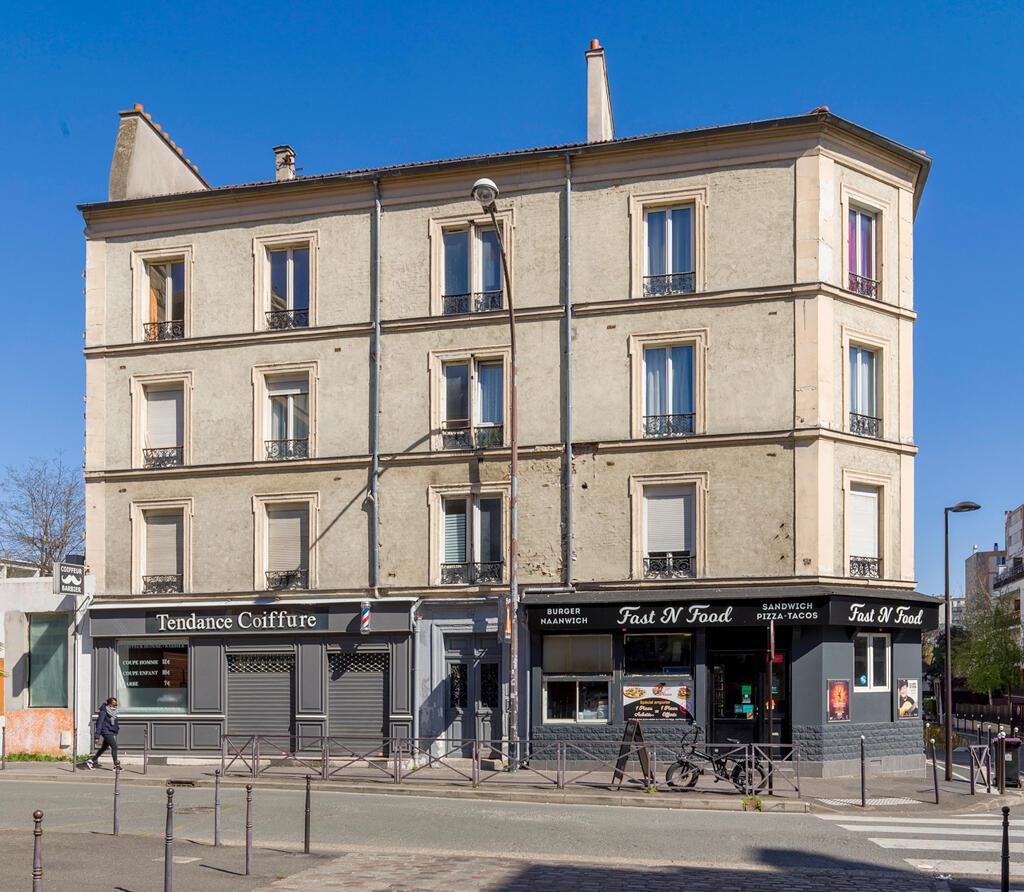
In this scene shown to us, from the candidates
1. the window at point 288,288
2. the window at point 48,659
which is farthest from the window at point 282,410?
the window at point 48,659

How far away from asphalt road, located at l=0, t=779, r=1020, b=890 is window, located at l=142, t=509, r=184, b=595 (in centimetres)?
763

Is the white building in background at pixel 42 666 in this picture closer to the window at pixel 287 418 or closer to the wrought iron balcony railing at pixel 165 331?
the window at pixel 287 418

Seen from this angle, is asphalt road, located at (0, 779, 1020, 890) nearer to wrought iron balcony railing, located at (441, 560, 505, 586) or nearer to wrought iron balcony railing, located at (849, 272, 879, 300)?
Answer: wrought iron balcony railing, located at (441, 560, 505, 586)

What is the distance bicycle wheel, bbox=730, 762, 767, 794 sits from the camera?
18.3 meters

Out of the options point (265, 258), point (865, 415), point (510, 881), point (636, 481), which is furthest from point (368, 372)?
point (510, 881)

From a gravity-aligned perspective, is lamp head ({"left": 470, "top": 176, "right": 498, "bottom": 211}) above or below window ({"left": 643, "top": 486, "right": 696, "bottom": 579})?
above

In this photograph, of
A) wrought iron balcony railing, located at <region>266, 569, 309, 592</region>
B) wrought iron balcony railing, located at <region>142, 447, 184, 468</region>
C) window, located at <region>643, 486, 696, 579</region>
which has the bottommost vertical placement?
wrought iron balcony railing, located at <region>266, 569, 309, 592</region>

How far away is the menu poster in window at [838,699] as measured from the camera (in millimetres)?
22031

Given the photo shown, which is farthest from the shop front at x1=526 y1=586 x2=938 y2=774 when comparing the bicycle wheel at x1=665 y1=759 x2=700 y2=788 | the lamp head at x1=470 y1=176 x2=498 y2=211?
the lamp head at x1=470 y1=176 x2=498 y2=211

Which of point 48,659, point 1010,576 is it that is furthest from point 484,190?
point 1010,576

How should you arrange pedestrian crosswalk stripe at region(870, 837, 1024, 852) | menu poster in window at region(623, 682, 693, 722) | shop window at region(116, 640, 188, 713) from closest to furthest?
pedestrian crosswalk stripe at region(870, 837, 1024, 852) < menu poster in window at region(623, 682, 693, 722) < shop window at region(116, 640, 188, 713)

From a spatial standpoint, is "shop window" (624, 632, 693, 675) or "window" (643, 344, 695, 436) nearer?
"shop window" (624, 632, 693, 675)

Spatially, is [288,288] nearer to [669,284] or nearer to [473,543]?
[473,543]

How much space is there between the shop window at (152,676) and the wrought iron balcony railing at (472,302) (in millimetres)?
9640
